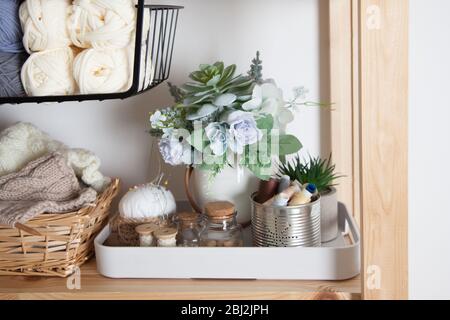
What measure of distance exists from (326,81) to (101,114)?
43cm

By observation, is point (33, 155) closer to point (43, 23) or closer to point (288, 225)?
point (43, 23)

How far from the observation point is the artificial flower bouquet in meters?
0.92

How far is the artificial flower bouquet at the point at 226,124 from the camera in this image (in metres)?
0.92

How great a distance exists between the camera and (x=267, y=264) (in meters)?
0.89

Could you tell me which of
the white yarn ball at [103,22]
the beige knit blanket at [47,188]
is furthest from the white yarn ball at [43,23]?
the beige knit blanket at [47,188]

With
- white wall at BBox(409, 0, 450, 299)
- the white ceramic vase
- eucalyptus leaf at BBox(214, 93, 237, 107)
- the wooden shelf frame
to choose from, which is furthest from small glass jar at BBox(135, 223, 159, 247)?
white wall at BBox(409, 0, 450, 299)

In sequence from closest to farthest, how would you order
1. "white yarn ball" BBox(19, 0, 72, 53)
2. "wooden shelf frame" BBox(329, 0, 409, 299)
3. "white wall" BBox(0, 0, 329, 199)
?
"wooden shelf frame" BBox(329, 0, 409, 299) → "white yarn ball" BBox(19, 0, 72, 53) → "white wall" BBox(0, 0, 329, 199)

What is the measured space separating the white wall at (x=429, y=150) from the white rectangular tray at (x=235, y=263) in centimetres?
39

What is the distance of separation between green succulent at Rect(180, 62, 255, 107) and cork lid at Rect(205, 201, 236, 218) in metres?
0.15

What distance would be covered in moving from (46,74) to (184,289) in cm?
35

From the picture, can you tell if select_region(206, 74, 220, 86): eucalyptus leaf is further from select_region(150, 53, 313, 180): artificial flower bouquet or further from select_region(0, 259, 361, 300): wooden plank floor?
select_region(0, 259, 361, 300): wooden plank floor

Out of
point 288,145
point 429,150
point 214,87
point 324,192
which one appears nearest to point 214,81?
point 214,87
